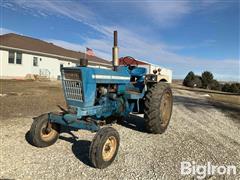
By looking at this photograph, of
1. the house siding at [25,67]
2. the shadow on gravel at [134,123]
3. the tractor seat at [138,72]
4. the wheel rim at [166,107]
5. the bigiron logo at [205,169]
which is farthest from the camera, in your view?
the house siding at [25,67]

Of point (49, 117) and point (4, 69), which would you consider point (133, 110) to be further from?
point (4, 69)

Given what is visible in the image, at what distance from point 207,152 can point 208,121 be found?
3547 millimetres

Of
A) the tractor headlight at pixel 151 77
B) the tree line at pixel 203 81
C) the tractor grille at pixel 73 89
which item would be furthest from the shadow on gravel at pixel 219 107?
the tree line at pixel 203 81

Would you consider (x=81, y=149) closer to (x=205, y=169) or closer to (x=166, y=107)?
(x=205, y=169)

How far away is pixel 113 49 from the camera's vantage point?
18.7 feet

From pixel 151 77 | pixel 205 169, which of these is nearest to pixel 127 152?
pixel 205 169

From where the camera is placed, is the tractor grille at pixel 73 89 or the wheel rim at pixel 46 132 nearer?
the tractor grille at pixel 73 89

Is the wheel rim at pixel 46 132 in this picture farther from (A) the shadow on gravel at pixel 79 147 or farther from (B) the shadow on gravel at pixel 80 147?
(B) the shadow on gravel at pixel 80 147

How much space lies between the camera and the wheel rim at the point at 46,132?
191 inches

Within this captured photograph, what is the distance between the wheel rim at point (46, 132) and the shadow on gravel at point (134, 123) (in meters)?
2.47

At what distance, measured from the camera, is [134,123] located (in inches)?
290

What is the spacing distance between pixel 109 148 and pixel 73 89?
140 centimetres

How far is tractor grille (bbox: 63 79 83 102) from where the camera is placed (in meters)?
4.68

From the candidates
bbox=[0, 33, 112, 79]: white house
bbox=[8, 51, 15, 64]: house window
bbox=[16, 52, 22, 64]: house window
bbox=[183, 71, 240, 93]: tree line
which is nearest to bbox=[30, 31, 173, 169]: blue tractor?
bbox=[0, 33, 112, 79]: white house
